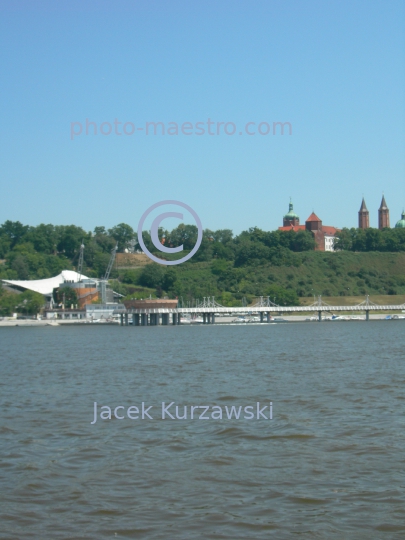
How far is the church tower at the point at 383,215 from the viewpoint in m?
185

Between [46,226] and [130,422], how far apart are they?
143m

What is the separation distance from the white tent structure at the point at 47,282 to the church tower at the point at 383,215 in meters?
86.1

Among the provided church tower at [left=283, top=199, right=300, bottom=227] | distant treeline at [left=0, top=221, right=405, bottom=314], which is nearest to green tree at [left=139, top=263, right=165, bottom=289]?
distant treeline at [left=0, top=221, right=405, bottom=314]

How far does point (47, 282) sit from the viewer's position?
128m

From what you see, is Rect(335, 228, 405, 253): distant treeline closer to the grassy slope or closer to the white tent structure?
the grassy slope

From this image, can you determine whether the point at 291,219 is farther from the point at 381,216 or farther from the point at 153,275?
the point at 153,275

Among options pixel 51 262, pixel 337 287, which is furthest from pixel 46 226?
Result: pixel 337 287

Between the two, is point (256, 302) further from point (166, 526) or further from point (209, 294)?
point (166, 526)

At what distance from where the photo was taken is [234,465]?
11172 mm

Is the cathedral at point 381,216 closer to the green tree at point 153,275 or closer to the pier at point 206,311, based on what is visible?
the green tree at point 153,275

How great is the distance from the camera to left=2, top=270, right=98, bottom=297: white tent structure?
124m

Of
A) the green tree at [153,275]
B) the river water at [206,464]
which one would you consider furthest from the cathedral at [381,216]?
the river water at [206,464]

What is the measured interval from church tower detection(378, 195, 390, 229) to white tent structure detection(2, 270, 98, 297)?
283 ft

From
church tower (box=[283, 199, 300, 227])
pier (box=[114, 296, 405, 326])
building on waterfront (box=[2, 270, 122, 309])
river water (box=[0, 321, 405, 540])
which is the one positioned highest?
church tower (box=[283, 199, 300, 227])
